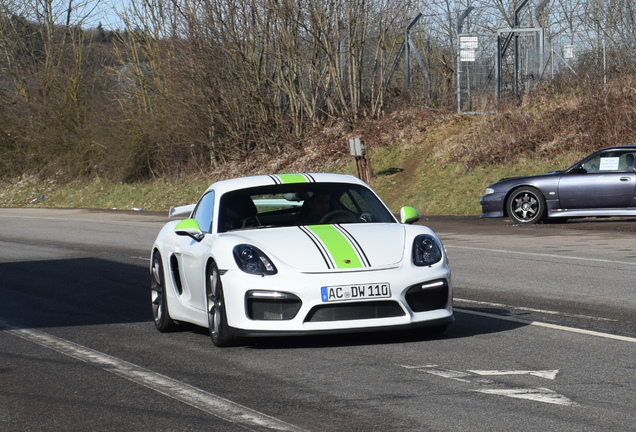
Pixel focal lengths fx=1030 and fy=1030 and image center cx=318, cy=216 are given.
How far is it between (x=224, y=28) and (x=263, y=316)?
3263 cm

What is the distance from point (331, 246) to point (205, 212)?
1.77 metres

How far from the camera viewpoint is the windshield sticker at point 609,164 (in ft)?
65.3

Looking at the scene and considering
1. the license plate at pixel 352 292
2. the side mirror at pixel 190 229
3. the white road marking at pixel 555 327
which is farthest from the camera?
the side mirror at pixel 190 229

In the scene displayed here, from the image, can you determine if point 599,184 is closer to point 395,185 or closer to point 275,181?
point 395,185

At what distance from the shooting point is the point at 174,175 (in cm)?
4175

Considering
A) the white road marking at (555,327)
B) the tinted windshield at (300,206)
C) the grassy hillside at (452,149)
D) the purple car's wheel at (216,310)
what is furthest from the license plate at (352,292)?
the grassy hillside at (452,149)

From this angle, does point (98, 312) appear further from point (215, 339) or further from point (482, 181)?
point (482, 181)

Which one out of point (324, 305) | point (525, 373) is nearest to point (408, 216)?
point (324, 305)

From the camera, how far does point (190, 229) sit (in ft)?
27.3

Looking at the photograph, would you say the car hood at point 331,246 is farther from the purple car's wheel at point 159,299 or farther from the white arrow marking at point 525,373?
the purple car's wheel at point 159,299

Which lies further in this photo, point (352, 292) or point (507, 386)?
point (352, 292)

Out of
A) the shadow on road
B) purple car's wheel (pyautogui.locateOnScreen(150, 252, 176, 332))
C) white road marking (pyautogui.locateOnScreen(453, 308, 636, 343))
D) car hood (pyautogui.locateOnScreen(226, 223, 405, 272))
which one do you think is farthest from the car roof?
the shadow on road

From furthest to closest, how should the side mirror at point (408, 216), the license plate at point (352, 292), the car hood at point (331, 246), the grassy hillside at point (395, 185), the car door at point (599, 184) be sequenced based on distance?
the grassy hillside at point (395, 185) → the car door at point (599, 184) → the side mirror at point (408, 216) → the car hood at point (331, 246) → the license plate at point (352, 292)

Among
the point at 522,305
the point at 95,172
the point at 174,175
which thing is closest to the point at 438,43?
the point at 174,175
